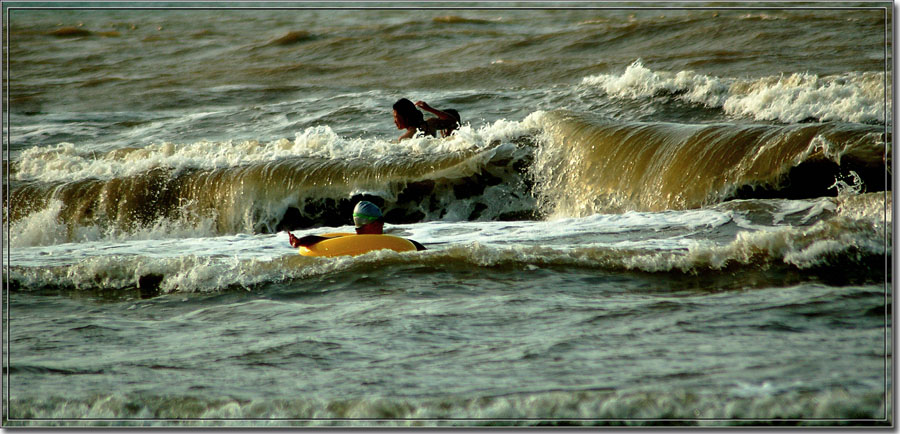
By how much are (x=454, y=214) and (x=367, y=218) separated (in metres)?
2.27

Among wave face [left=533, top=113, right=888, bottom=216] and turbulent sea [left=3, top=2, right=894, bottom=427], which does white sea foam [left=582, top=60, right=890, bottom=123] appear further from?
wave face [left=533, top=113, right=888, bottom=216]

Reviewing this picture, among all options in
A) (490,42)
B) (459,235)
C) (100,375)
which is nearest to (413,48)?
(490,42)

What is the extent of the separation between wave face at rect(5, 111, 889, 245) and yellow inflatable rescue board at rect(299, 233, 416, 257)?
2.24m

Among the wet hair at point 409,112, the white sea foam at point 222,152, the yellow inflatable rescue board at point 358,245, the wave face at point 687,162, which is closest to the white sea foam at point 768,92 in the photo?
the wave face at point 687,162

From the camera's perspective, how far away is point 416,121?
333 inches

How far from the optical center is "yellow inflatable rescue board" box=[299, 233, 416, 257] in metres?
5.30

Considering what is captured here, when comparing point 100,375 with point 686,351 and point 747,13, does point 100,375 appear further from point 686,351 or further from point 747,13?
point 747,13

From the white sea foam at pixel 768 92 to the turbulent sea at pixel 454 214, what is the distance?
0.03 meters

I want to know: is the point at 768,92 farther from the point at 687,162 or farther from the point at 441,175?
the point at 441,175

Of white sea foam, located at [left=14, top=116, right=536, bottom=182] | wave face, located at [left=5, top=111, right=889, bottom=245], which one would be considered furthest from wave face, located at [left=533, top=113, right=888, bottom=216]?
white sea foam, located at [left=14, top=116, right=536, bottom=182]

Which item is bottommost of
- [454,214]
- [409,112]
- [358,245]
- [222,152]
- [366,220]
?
[454,214]

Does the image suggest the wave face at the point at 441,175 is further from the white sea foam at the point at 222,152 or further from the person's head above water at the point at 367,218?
the person's head above water at the point at 367,218

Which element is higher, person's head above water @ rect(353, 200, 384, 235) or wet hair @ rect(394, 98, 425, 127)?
wet hair @ rect(394, 98, 425, 127)

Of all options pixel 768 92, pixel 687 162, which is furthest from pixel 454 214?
pixel 768 92
